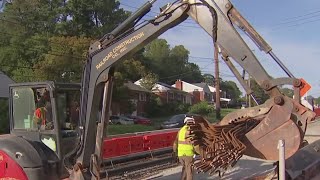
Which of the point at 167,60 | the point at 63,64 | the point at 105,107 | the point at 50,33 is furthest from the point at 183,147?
the point at 167,60

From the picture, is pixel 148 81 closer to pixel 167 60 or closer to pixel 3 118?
pixel 3 118

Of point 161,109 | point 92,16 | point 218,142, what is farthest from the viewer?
point 161,109

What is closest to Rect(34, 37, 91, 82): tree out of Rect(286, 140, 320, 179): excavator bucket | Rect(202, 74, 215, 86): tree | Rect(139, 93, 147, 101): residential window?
Rect(139, 93, 147, 101): residential window

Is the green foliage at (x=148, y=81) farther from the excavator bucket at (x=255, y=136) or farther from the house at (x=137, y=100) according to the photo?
the excavator bucket at (x=255, y=136)

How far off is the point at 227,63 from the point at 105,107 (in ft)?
6.47

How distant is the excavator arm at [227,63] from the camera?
5.59 metres

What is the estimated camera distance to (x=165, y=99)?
85625 mm

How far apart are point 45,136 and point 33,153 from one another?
759 mm

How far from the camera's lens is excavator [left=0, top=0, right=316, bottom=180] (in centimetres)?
565

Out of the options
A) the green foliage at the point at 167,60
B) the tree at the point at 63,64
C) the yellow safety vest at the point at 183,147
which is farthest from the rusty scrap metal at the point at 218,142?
the green foliage at the point at 167,60

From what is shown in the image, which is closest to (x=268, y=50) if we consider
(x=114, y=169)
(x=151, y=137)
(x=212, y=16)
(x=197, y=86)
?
(x=212, y=16)

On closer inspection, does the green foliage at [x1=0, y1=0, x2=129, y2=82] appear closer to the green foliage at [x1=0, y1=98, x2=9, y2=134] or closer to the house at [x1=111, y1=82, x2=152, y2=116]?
the house at [x1=111, y1=82, x2=152, y2=116]

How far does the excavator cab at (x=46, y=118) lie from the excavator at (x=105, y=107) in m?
0.02

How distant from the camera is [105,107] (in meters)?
6.99
